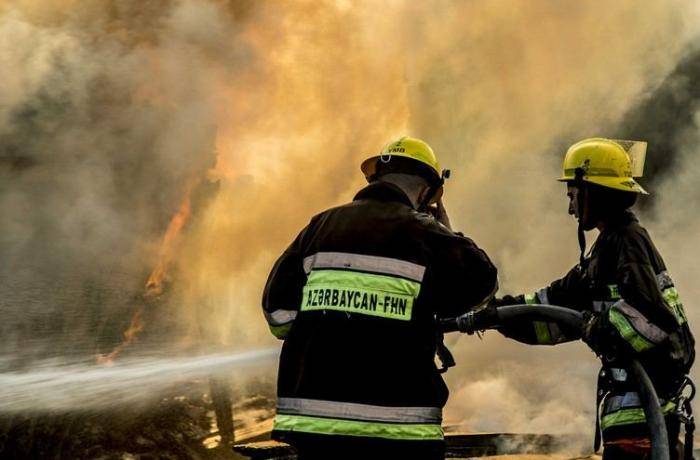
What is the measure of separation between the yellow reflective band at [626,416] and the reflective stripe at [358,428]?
46.7 inches

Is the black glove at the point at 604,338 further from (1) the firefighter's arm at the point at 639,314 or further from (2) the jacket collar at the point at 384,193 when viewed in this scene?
(2) the jacket collar at the point at 384,193

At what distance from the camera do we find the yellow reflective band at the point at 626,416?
3.05 metres

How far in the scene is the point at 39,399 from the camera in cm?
923

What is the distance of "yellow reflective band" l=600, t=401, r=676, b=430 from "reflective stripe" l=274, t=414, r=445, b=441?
3.89 feet

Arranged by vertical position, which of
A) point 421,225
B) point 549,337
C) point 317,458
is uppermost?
point 421,225

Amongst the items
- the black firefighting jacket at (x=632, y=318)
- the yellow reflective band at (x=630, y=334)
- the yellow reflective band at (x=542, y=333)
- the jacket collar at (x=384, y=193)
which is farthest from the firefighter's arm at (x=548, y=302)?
the jacket collar at (x=384, y=193)

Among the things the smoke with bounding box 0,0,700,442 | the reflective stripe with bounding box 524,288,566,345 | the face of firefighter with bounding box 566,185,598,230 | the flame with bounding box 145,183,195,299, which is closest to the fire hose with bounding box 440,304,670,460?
the reflective stripe with bounding box 524,288,566,345

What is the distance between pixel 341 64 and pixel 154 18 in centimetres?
456

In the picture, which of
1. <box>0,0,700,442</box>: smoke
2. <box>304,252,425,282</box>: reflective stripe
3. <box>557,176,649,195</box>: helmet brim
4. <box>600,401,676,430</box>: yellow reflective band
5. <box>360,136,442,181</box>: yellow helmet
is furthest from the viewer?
<box>0,0,700,442</box>: smoke

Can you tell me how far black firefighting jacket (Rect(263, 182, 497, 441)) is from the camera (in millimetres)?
2344

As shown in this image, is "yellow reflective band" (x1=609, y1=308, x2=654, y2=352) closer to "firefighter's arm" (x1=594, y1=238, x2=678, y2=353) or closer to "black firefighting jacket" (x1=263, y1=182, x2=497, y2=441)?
"firefighter's arm" (x1=594, y1=238, x2=678, y2=353)

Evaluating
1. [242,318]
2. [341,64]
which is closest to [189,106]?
[341,64]

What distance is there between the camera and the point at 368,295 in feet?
7.88

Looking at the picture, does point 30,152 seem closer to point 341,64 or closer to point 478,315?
point 341,64
